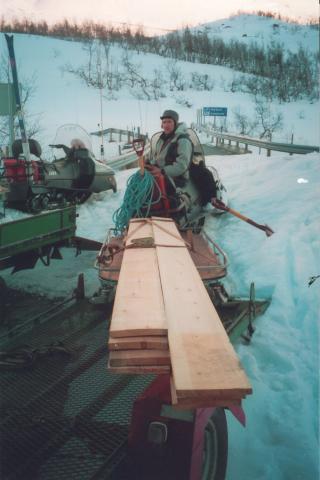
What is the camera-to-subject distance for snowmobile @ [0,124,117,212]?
284 inches

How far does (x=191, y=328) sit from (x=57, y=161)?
7.27 metres

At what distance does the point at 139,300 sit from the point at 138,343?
0.40 metres

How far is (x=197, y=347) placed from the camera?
5.71 ft

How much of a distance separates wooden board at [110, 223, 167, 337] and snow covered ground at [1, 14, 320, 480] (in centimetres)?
120

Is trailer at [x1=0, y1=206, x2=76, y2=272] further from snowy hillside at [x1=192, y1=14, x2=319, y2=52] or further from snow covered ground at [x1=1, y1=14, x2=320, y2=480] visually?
snowy hillside at [x1=192, y1=14, x2=319, y2=52]

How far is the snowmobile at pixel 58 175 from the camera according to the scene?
7.22 meters

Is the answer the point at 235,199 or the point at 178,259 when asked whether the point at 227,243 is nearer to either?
the point at 235,199

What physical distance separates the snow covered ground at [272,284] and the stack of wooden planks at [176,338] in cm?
114

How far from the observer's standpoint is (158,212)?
5.15 m

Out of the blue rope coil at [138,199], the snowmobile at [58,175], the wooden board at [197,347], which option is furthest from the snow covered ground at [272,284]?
the wooden board at [197,347]

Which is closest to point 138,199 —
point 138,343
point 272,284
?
point 272,284

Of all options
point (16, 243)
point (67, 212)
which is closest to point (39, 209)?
point (67, 212)

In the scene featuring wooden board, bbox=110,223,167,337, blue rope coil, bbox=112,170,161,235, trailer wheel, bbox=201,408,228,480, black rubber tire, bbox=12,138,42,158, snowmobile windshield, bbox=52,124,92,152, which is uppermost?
snowmobile windshield, bbox=52,124,92,152

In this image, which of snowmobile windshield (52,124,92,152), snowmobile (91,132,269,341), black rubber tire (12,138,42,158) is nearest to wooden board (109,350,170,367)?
snowmobile (91,132,269,341)
